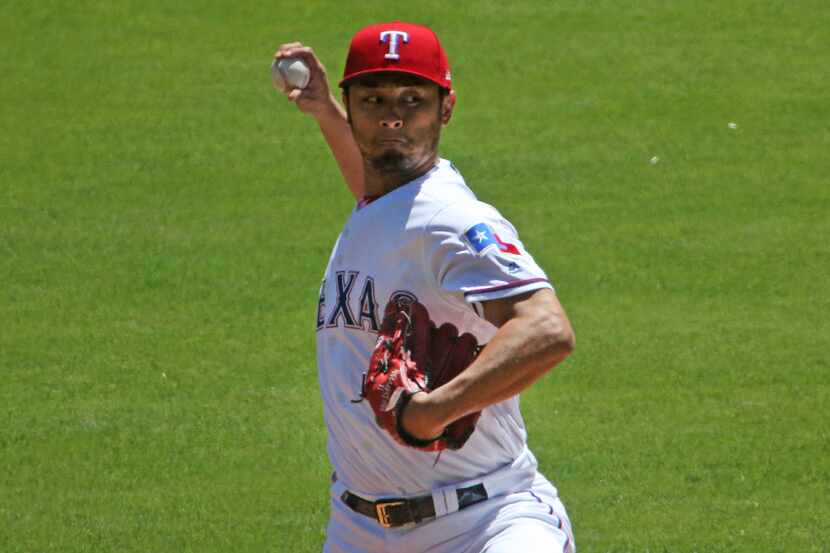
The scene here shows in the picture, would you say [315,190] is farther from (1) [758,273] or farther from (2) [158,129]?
(1) [758,273]

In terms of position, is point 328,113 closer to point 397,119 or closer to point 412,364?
point 397,119

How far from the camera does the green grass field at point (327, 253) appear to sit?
750cm

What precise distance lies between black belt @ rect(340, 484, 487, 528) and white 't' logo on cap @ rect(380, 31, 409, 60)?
1173mm

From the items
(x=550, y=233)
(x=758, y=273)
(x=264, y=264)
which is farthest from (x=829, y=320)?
(x=264, y=264)

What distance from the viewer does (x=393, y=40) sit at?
401 centimetres

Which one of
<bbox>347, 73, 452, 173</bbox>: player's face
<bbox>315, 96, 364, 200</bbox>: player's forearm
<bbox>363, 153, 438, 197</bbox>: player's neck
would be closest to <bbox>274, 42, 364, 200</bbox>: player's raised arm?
<bbox>315, 96, 364, 200</bbox>: player's forearm

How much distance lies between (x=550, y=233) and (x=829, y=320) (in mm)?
2420

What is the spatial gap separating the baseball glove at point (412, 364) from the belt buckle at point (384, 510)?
1.29 ft

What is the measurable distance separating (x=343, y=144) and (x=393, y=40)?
0.99m

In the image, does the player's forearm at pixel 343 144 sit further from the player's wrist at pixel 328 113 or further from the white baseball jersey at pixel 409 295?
the white baseball jersey at pixel 409 295

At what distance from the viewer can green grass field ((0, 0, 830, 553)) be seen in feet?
24.6

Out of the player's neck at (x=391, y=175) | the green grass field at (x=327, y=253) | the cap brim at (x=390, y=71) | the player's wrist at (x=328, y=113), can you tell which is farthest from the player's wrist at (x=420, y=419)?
the green grass field at (x=327, y=253)

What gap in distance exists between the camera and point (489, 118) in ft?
44.5

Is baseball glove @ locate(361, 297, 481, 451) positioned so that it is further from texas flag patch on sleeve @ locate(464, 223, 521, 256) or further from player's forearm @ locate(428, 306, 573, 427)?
texas flag patch on sleeve @ locate(464, 223, 521, 256)
